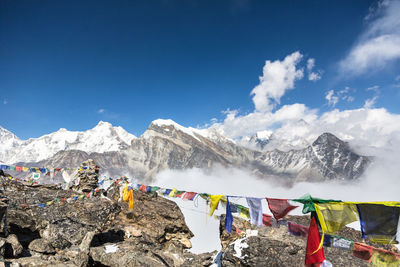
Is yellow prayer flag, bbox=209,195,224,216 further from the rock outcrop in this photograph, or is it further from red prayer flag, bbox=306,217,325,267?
red prayer flag, bbox=306,217,325,267

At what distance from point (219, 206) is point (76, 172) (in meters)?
21.5

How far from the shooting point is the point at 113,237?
15.6m

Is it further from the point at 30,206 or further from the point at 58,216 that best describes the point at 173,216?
the point at 30,206

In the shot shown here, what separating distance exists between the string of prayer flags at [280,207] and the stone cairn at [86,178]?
2313 centimetres

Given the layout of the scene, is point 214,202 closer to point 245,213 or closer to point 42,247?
point 245,213

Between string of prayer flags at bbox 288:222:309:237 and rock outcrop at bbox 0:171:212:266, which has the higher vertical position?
string of prayer flags at bbox 288:222:309:237

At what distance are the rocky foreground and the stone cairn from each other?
2.41 meters

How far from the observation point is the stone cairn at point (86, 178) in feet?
86.3

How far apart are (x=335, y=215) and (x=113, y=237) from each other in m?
13.9

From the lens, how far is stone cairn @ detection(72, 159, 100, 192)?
26312 mm

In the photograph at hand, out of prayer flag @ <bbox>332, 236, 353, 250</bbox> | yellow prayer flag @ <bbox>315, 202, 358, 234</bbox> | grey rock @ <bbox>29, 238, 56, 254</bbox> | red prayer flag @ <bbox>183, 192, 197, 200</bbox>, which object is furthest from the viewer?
red prayer flag @ <bbox>183, 192, 197, 200</bbox>

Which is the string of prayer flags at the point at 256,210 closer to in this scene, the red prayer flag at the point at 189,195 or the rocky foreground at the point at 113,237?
the rocky foreground at the point at 113,237

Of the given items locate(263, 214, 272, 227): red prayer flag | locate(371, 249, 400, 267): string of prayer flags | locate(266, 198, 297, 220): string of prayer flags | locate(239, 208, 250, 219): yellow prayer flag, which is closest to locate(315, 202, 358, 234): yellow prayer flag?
locate(266, 198, 297, 220): string of prayer flags

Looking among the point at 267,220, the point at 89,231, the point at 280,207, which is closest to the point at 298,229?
the point at 280,207
